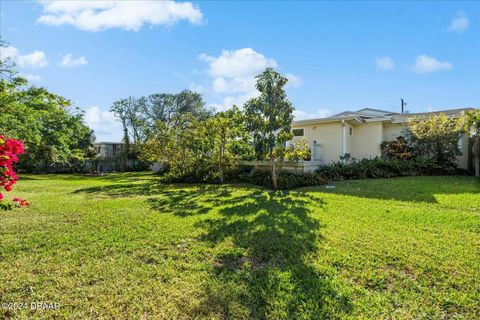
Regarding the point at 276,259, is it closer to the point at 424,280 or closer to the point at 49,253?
the point at 424,280

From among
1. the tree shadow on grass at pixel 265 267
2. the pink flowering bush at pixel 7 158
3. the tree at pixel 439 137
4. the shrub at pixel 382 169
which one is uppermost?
the tree at pixel 439 137

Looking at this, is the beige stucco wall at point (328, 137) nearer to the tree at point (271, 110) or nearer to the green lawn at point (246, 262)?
the tree at point (271, 110)

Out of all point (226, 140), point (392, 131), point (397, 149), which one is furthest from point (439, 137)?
point (226, 140)

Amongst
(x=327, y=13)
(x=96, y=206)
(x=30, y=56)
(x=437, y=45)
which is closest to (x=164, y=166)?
(x=30, y=56)

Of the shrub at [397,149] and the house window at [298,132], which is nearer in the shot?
the shrub at [397,149]

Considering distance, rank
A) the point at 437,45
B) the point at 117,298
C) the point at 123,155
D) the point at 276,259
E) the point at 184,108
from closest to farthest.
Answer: the point at 117,298
the point at 276,259
the point at 437,45
the point at 123,155
the point at 184,108

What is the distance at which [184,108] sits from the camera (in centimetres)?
3978

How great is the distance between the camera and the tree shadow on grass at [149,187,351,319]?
2875mm

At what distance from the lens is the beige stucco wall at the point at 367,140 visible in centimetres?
1567

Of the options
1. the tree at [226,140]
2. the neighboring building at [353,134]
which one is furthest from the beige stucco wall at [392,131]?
the tree at [226,140]

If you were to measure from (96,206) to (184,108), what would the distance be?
33.5 meters

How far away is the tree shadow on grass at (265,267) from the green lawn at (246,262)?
0.02m

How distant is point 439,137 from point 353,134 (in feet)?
13.7

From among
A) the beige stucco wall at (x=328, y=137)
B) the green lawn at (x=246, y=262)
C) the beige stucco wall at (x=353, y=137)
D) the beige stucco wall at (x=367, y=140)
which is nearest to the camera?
the green lawn at (x=246, y=262)
